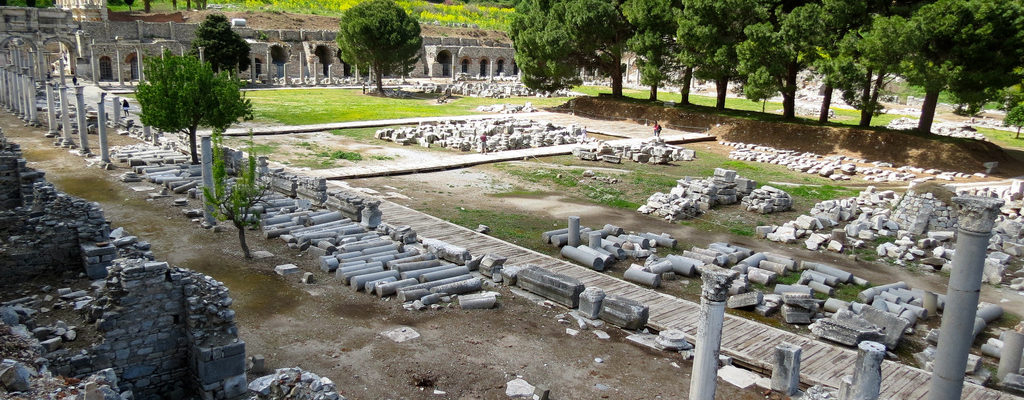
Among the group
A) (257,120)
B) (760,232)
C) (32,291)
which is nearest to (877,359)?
(760,232)

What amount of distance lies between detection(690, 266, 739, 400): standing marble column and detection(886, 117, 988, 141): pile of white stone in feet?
116

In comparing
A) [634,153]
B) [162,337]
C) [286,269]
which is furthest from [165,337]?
[634,153]

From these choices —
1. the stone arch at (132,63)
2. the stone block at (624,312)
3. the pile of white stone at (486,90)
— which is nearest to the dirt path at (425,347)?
the stone block at (624,312)

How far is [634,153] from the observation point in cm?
3056

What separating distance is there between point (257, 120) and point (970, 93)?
33045 mm

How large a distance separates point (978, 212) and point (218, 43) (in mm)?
54819

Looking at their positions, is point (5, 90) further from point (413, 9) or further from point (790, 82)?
point (413, 9)

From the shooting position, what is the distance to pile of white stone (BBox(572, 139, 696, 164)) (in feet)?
98.8

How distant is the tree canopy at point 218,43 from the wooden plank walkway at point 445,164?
3110cm

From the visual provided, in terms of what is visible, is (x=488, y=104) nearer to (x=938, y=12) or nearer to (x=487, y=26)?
(x=938, y=12)

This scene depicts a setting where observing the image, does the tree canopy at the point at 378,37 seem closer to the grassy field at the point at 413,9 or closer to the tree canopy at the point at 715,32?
the grassy field at the point at 413,9

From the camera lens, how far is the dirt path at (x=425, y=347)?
10305mm

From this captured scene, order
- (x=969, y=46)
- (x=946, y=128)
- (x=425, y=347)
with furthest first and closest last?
(x=946, y=128) → (x=969, y=46) → (x=425, y=347)

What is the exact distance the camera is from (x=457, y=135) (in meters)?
33.8
